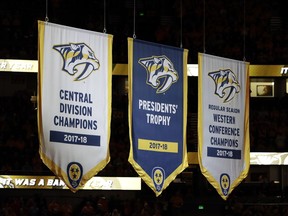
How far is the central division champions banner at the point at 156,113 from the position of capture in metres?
19.2

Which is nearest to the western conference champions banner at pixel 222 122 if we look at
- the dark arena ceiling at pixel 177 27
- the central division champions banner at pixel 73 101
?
the central division champions banner at pixel 73 101

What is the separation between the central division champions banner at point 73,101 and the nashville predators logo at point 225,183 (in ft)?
12.1

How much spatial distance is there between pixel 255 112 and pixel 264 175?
272 cm

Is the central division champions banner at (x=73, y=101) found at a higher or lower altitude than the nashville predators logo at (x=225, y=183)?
higher

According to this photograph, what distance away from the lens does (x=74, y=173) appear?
17.9 m

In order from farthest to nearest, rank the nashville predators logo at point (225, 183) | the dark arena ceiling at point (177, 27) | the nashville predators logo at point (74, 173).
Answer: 1. the dark arena ceiling at point (177, 27)
2. the nashville predators logo at point (225, 183)
3. the nashville predators logo at point (74, 173)

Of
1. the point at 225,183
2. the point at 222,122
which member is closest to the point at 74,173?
the point at 225,183

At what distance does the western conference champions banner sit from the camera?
20.8 meters

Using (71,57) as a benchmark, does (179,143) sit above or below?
below

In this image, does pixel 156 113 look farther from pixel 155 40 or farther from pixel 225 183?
pixel 155 40

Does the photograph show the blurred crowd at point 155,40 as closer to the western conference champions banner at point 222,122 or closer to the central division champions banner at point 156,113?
the western conference champions banner at point 222,122

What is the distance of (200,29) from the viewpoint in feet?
113

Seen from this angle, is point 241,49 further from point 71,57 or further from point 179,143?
point 71,57

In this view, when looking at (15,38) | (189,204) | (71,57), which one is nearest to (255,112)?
(189,204)
